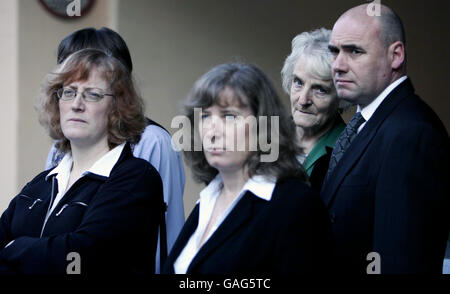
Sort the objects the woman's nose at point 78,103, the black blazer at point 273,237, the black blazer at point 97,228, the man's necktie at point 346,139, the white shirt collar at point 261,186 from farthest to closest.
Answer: the man's necktie at point 346,139
the woman's nose at point 78,103
the black blazer at point 97,228
the white shirt collar at point 261,186
the black blazer at point 273,237

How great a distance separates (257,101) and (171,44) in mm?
3258

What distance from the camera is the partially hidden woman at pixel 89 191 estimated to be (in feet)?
8.13

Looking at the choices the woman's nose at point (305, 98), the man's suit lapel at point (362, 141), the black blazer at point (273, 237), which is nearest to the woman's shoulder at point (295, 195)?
the black blazer at point (273, 237)

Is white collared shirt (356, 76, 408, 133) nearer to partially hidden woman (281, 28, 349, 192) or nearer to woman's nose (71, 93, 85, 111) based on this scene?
partially hidden woman (281, 28, 349, 192)

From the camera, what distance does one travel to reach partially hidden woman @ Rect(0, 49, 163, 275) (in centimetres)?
248

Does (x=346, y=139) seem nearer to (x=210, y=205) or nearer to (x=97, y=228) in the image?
(x=210, y=205)

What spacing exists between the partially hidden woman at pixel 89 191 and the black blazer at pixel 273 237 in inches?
15.8

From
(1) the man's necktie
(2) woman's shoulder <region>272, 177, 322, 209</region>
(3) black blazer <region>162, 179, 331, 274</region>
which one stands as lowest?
(3) black blazer <region>162, 179, 331, 274</region>

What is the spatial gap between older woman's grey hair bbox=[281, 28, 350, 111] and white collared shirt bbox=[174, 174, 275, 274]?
97 centimetres

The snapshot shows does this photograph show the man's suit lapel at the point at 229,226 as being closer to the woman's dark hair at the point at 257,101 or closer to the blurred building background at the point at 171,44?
the woman's dark hair at the point at 257,101

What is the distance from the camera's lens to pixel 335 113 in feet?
10.9

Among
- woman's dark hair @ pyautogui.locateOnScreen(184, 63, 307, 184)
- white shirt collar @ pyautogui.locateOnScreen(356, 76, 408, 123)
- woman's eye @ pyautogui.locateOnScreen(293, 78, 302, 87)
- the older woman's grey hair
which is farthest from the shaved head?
woman's dark hair @ pyautogui.locateOnScreen(184, 63, 307, 184)

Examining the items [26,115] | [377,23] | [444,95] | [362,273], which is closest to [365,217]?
[362,273]

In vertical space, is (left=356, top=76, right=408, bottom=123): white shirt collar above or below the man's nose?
below
